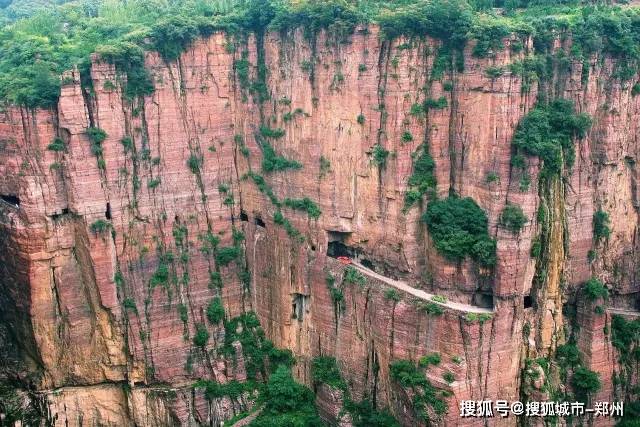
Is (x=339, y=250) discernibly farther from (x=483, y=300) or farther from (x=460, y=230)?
(x=483, y=300)

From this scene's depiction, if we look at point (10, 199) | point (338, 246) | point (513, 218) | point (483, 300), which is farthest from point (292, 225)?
point (10, 199)

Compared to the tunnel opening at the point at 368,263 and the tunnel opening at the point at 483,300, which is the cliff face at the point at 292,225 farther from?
the tunnel opening at the point at 368,263

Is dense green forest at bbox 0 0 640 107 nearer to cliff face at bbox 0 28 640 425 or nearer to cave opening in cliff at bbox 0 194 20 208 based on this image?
cliff face at bbox 0 28 640 425

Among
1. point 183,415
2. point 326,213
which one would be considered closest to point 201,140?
point 326,213

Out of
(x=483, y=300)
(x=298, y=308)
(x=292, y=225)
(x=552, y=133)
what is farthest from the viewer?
(x=298, y=308)

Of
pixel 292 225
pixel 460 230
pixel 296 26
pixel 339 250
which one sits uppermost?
pixel 296 26

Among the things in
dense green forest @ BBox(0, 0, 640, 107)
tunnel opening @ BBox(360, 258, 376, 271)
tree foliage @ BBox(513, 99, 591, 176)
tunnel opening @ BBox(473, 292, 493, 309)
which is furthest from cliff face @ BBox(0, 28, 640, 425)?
dense green forest @ BBox(0, 0, 640, 107)
